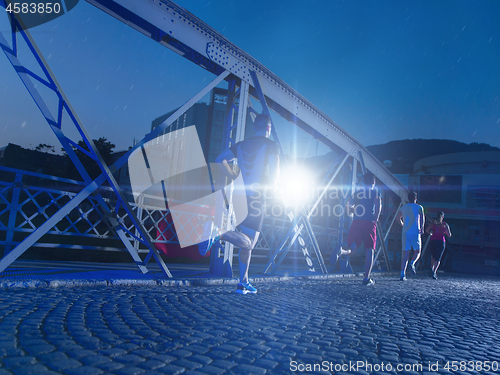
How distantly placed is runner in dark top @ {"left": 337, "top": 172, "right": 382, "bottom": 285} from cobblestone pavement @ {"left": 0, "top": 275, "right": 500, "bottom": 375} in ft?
9.61

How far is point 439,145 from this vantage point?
189 meters

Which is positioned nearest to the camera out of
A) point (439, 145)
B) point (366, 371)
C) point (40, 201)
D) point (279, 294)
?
point (366, 371)

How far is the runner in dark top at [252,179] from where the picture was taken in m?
4.41

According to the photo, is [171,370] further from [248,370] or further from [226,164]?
[226,164]

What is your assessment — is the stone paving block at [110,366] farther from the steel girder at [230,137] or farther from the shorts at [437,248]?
the shorts at [437,248]

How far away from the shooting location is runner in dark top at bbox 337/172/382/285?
23.8 ft

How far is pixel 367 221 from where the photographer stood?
7344 mm

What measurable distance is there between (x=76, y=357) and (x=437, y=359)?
232 cm

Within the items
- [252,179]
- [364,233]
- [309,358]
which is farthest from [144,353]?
[364,233]

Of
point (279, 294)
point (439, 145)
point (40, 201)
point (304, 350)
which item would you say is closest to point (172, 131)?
point (40, 201)


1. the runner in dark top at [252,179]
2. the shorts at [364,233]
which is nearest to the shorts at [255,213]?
the runner in dark top at [252,179]

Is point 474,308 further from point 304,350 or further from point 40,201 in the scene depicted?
point 40,201

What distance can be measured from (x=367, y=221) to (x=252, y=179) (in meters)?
3.88

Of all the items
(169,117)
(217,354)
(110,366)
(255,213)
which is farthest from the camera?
(169,117)
